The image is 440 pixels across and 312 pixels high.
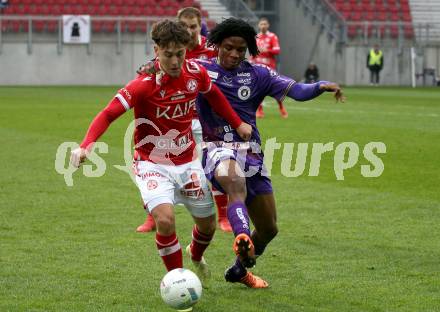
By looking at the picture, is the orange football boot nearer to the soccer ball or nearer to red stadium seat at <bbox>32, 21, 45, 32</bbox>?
the soccer ball

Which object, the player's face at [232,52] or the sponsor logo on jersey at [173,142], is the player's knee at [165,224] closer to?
the sponsor logo on jersey at [173,142]

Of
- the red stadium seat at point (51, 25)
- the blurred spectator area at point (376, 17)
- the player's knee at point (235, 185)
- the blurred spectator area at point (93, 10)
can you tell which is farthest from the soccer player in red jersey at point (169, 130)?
the blurred spectator area at point (376, 17)

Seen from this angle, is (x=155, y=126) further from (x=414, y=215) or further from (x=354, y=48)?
(x=354, y=48)

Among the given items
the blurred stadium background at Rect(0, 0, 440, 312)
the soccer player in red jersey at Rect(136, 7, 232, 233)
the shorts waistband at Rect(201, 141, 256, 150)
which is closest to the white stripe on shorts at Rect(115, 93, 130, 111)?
the shorts waistband at Rect(201, 141, 256, 150)

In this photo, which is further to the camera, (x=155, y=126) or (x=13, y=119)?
(x=13, y=119)

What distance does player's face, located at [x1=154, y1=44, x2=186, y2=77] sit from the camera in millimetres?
6094

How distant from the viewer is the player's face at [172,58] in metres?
6.09

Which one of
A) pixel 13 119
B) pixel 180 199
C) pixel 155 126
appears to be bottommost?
pixel 13 119

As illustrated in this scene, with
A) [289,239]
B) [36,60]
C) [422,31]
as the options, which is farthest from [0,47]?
[289,239]

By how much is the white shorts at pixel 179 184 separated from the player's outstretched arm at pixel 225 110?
39cm

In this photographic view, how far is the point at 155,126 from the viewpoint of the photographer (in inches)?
247

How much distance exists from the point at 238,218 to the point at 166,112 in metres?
0.83

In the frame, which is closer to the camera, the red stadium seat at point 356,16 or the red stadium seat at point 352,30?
the red stadium seat at point 352,30

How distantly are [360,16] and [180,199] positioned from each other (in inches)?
1404
